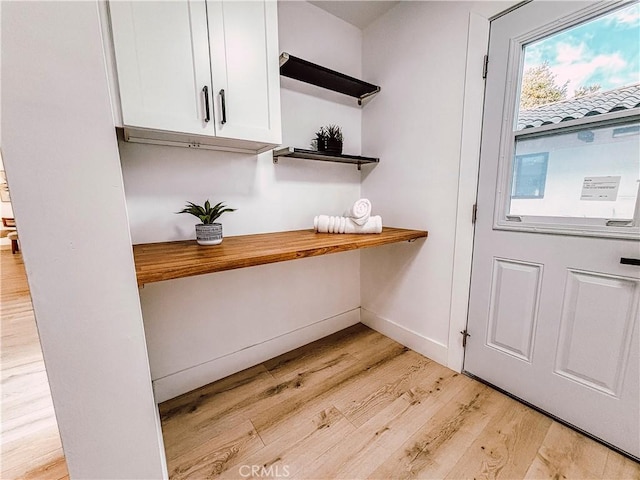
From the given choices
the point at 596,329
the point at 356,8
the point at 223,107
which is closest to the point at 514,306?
the point at 596,329

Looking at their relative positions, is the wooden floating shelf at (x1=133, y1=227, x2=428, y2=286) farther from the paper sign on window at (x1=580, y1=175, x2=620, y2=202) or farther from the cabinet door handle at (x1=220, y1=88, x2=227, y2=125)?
the paper sign on window at (x1=580, y1=175, x2=620, y2=202)

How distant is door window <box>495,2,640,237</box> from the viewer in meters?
1.03

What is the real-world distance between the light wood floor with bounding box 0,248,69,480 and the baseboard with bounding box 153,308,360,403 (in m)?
0.43

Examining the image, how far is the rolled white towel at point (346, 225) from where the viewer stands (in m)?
1.60

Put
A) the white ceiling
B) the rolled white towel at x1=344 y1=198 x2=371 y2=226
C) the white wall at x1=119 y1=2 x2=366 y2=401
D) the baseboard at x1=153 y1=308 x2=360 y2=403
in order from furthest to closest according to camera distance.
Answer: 1. the white ceiling
2. the rolled white towel at x1=344 y1=198 x2=371 y2=226
3. the baseboard at x1=153 y1=308 x2=360 y2=403
4. the white wall at x1=119 y1=2 x2=366 y2=401

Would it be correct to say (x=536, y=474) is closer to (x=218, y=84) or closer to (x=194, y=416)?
(x=194, y=416)

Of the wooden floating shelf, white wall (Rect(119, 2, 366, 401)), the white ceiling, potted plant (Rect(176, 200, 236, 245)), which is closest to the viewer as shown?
the wooden floating shelf

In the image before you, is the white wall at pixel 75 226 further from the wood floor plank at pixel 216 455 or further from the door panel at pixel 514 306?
the door panel at pixel 514 306

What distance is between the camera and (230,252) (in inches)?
43.8

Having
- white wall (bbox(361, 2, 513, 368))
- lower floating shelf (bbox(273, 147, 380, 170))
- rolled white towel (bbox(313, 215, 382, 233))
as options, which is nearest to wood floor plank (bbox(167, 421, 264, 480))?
rolled white towel (bbox(313, 215, 382, 233))

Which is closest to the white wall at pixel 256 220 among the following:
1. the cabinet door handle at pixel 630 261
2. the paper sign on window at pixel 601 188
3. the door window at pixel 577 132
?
the door window at pixel 577 132

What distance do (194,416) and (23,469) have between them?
2.06 ft

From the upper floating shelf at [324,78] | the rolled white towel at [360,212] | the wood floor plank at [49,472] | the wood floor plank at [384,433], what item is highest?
the upper floating shelf at [324,78]

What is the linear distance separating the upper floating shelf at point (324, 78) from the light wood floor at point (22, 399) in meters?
1.55
